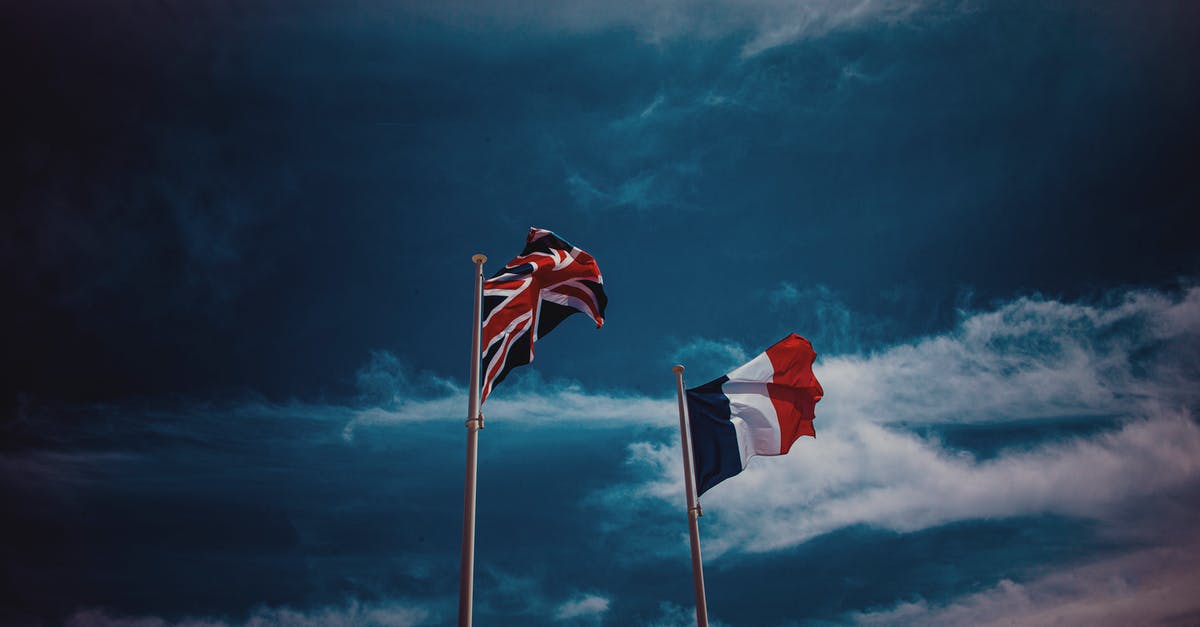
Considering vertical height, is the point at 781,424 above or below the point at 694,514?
above

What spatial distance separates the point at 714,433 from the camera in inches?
874

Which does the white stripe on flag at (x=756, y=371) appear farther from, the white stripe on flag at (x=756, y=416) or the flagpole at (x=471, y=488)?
the flagpole at (x=471, y=488)

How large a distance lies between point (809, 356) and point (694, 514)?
22.7 ft

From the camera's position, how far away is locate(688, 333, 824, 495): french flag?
72.0 feet

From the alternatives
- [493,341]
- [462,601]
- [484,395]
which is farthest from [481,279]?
[462,601]

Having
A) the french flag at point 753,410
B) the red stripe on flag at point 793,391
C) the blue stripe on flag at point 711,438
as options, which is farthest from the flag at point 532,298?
the red stripe on flag at point 793,391

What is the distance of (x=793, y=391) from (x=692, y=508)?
224 inches

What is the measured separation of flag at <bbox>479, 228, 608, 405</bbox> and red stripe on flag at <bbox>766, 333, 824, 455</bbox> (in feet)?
21.8

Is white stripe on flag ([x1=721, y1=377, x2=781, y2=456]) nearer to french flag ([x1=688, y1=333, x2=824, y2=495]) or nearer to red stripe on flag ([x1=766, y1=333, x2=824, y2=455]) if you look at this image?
french flag ([x1=688, y1=333, x2=824, y2=495])

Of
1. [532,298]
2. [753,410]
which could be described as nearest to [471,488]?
[532,298]

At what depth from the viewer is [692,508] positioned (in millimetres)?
20250

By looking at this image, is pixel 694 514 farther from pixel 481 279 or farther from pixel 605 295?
pixel 481 279

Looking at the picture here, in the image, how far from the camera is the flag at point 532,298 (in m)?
16.9

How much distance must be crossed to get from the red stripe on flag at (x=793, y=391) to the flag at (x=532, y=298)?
6630 mm
